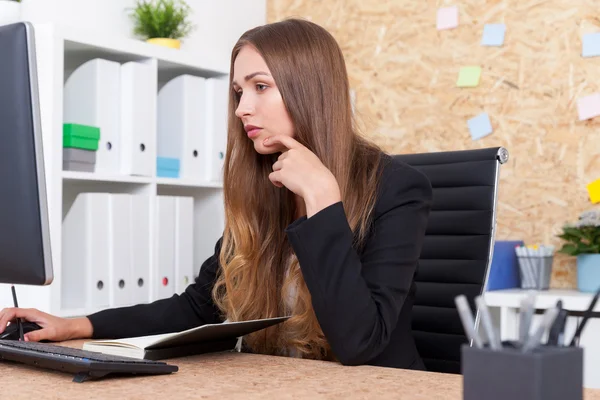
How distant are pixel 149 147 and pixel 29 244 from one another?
1486 millimetres

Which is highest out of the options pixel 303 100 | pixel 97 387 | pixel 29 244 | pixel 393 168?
pixel 303 100

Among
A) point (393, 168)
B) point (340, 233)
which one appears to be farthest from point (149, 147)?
point (340, 233)

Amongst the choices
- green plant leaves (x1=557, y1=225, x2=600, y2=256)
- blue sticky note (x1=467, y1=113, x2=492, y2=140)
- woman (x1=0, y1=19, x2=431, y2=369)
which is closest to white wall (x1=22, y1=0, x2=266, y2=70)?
blue sticky note (x1=467, y1=113, x2=492, y2=140)

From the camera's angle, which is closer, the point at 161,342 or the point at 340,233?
the point at 161,342

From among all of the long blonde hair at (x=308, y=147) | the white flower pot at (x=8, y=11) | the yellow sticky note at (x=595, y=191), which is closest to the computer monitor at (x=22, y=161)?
the long blonde hair at (x=308, y=147)

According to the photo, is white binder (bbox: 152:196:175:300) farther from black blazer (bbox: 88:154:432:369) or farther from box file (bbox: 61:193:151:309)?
black blazer (bbox: 88:154:432:369)

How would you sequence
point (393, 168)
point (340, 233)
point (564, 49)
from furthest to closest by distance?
point (564, 49) < point (393, 168) < point (340, 233)

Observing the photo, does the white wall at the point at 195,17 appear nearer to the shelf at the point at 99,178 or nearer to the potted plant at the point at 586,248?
the shelf at the point at 99,178

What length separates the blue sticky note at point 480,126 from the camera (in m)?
2.68

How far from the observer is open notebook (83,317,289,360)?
99 cm

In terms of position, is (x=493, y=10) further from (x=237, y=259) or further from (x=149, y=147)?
(x=237, y=259)

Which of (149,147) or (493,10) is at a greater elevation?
(493,10)

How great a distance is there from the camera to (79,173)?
215cm

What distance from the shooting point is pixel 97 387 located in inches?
32.9
